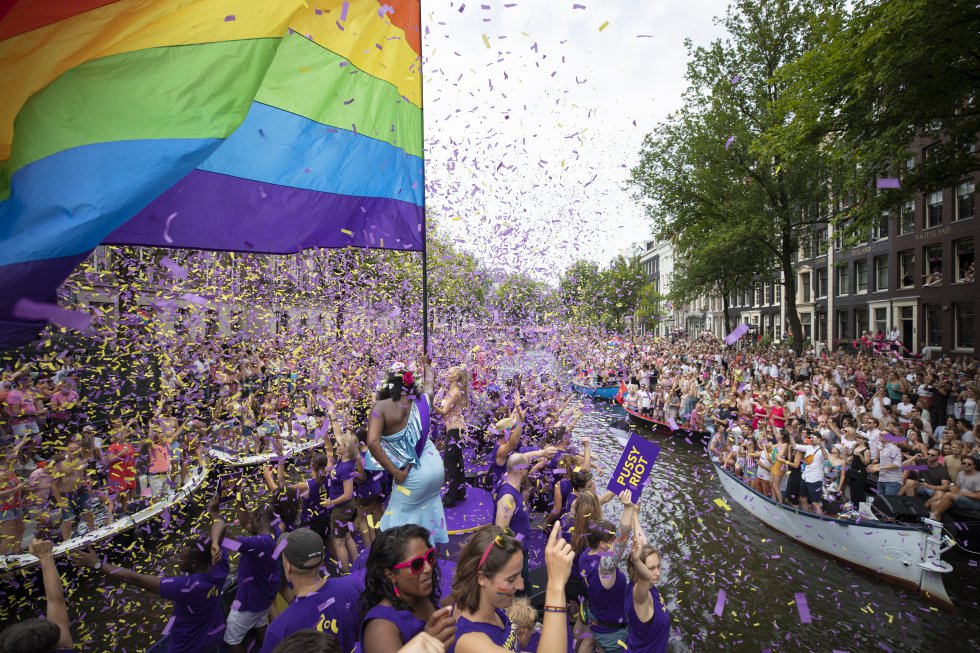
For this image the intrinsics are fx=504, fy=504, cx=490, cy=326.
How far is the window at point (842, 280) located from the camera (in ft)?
124

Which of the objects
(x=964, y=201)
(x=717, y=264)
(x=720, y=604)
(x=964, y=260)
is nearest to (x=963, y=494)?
(x=720, y=604)

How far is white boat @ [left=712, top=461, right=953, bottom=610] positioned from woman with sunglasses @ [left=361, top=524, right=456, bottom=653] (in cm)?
967

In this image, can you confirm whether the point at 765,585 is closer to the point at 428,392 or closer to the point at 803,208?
the point at 428,392

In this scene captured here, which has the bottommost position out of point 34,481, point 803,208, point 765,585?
point 765,585

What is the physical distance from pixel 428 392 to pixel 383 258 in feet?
61.1

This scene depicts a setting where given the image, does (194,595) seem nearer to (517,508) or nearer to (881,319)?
(517,508)

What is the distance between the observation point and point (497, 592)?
263 centimetres

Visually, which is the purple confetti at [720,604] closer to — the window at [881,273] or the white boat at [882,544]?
the white boat at [882,544]

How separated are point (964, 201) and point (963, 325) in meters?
6.48

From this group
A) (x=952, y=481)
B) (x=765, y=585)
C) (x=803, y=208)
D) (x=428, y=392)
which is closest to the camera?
(x=428, y=392)

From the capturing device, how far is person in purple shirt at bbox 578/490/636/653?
15.1 feet

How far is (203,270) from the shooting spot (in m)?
15.1

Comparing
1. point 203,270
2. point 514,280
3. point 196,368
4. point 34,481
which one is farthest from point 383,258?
point 34,481

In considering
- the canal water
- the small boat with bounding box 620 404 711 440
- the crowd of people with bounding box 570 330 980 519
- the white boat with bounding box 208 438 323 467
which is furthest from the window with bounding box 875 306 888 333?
the white boat with bounding box 208 438 323 467
